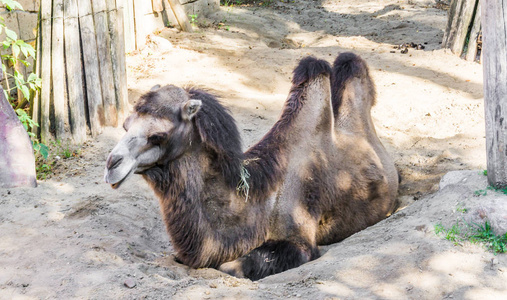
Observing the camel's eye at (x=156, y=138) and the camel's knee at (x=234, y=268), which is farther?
the camel's knee at (x=234, y=268)

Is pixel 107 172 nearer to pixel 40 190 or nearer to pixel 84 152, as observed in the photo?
pixel 40 190

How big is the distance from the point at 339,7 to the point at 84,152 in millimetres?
12703

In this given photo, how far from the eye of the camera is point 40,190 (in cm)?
565

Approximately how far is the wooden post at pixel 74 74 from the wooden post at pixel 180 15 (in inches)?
196

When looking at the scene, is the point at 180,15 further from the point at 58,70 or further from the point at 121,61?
the point at 58,70

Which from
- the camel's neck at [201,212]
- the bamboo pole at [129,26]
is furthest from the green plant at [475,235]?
the bamboo pole at [129,26]

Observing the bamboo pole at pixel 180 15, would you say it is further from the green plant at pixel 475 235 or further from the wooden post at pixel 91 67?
the green plant at pixel 475 235

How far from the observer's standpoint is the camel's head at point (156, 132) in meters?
3.90

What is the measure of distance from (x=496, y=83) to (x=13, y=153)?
4570 millimetres

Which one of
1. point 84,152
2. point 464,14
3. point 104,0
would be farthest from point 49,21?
point 464,14

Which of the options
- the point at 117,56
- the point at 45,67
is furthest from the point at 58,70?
the point at 117,56

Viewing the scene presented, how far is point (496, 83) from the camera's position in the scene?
4.16m

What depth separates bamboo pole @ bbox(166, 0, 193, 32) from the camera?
11.4 m

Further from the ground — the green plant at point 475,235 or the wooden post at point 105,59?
the wooden post at point 105,59
